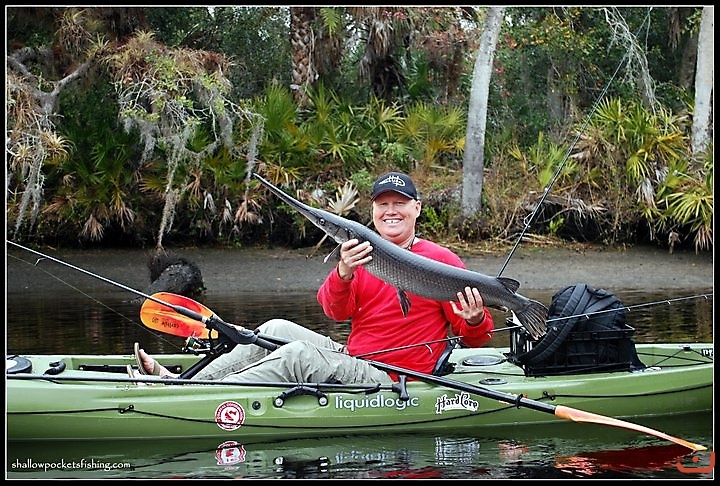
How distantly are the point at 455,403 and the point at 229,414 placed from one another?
4.77 ft

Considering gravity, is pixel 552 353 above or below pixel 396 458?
above

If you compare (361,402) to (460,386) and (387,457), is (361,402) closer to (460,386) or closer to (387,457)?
(387,457)

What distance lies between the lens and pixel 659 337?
10859mm

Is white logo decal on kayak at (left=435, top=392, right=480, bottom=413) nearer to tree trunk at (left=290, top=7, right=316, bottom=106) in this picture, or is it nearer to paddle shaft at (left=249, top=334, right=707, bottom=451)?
paddle shaft at (left=249, top=334, right=707, bottom=451)

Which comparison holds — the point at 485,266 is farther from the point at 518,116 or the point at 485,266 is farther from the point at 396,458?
the point at 396,458

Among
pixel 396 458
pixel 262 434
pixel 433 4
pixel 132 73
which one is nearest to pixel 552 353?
pixel 396 458

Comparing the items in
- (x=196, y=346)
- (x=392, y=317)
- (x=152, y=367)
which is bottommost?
(x=152, y=367)

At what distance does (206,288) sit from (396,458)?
30.8 feet

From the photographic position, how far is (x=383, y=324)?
677cm

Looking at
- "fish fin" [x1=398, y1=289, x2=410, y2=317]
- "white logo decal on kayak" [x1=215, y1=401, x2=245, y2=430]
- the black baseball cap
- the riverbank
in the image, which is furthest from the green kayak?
the riverbank

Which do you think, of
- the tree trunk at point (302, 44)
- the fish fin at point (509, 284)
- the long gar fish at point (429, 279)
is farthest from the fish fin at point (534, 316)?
the tree trunk at point (302, 44)

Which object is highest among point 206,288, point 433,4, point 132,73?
point 433,4

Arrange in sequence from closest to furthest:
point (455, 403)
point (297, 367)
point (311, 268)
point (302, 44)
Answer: point (297, 367) → point (455, 403) → point (311, 268) → point (302, 44)

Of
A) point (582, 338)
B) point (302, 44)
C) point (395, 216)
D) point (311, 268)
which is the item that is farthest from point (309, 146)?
point (395, 216)
